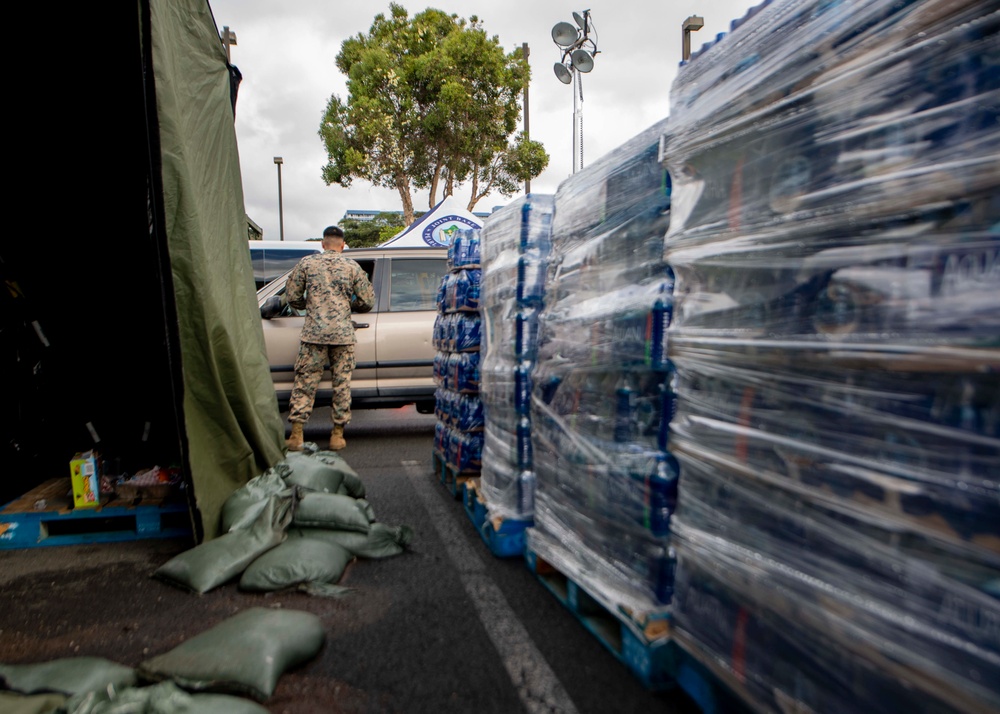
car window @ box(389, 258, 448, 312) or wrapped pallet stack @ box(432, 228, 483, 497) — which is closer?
wrapped pallet stack @ box(432, 228, 483, 497)

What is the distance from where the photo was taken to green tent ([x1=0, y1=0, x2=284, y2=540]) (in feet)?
10.3

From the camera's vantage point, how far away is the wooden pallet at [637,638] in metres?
2.04

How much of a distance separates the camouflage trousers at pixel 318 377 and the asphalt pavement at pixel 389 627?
8.34 ft

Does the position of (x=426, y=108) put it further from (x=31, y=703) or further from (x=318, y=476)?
(x=31, y=703)

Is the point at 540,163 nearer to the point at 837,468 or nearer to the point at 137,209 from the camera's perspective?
the point at 137,209

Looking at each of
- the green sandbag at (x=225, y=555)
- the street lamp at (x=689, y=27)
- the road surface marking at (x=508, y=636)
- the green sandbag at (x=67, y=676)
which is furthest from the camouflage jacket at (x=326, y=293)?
the street lamp at (x=689, y=27)

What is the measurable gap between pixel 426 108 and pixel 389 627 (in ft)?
67.0

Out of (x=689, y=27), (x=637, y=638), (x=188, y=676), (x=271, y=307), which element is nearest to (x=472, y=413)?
(x=637, y=638)

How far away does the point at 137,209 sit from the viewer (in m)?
3.63


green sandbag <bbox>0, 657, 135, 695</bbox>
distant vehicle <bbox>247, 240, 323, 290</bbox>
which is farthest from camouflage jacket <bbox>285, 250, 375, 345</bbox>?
distant vehicle <bbox>247, 240, 323, 290</bbox>

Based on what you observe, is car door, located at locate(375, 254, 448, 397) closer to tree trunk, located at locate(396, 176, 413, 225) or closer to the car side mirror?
the car side mirror

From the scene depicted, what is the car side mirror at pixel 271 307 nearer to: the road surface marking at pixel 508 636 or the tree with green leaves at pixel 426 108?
the road surface marking at pixel 508 636

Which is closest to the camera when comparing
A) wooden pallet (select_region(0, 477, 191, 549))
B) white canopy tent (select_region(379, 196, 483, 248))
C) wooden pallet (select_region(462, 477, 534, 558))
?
wooden pallet (select_region(462, 477, 534, 558))

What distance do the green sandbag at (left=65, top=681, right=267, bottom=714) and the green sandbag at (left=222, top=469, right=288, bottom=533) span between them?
4.79 ft
